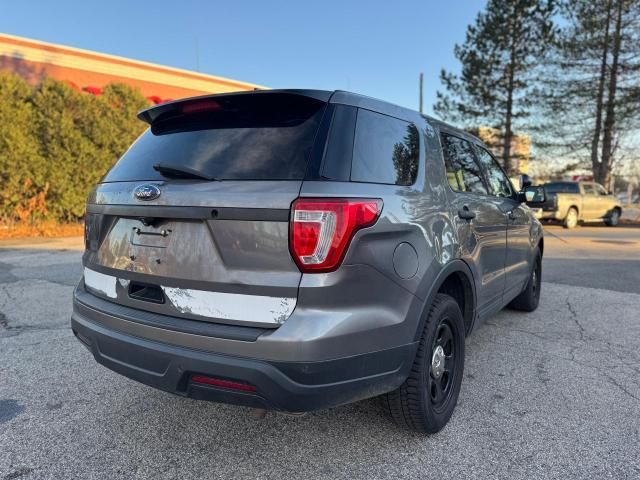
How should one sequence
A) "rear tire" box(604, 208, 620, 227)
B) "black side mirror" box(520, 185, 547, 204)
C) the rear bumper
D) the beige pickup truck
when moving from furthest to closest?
1. "rear tire" box(604, 208, 620, 227)
2. the beige pickup truck
3. "black side mirror" box(520, 185, 547, 204)
4. the rear bumper

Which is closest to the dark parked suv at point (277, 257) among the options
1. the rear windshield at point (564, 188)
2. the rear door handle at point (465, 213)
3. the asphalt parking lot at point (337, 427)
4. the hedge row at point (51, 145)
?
the rear door handle at point (465, 213)

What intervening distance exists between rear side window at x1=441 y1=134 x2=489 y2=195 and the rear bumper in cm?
130

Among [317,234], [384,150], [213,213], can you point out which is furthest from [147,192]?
[384,150]

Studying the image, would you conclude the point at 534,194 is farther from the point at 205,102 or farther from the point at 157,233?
the point at 157,233

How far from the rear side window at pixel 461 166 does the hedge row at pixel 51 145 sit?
11999 millimetres

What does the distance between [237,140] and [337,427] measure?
171cm

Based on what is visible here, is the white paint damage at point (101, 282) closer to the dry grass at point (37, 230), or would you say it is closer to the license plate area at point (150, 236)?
the license plate area at point (150, 236)

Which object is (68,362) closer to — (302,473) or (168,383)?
(168,383)

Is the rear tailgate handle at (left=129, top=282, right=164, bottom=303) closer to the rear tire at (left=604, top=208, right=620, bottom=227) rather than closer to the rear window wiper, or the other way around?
the rear window wiper

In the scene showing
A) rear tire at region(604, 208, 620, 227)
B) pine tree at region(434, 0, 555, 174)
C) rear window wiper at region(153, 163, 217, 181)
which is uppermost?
pine tree at region(434, 0, 555, 174)

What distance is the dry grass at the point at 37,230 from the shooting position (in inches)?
476

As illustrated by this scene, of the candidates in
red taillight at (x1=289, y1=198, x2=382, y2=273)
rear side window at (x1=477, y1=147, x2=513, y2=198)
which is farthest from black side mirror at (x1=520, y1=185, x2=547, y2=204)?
red taillight at (x1=289, y1=198, x2=382, y2=273)

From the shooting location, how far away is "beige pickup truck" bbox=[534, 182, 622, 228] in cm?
1620

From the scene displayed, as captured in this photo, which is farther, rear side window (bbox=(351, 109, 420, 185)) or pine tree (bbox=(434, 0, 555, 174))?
pine tree (bbox=(434, 0, 555, 174))
